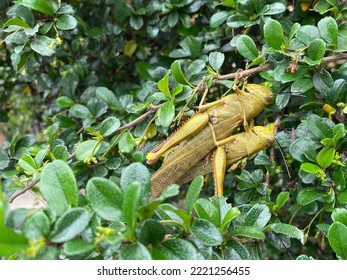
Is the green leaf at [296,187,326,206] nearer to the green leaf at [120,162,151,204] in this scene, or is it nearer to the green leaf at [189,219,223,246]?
the green leaf at [189,219,223,246]

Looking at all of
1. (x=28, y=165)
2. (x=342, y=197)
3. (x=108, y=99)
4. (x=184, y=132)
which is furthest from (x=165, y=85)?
(x=342, y=197)

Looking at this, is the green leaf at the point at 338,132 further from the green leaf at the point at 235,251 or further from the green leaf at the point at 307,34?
the green leaf at the point at 235,251

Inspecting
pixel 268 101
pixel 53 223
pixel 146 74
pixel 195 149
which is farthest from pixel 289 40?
pixel 53 223

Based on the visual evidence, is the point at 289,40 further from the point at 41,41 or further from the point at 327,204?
the point at 41,41

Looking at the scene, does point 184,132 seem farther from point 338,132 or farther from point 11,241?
point 11,241

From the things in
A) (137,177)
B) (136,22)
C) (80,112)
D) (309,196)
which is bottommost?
(309,196)

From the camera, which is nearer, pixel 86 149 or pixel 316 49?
pixel 316 49
